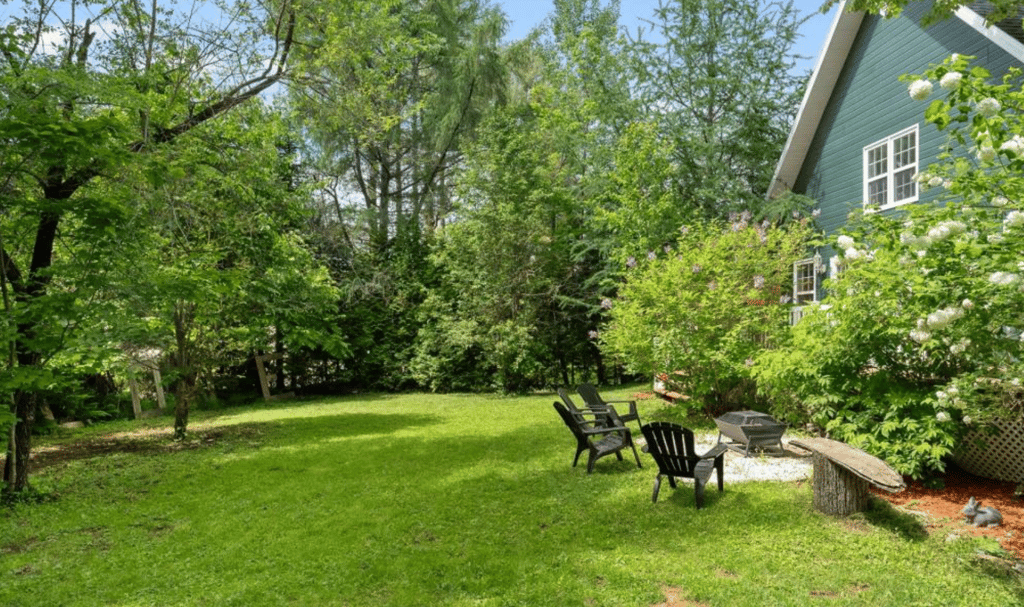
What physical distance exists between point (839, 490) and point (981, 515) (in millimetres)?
1071

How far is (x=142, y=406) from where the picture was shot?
17.8 m

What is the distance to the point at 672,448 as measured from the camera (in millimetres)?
6148

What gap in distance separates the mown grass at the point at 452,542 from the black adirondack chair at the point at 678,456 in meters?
0.24

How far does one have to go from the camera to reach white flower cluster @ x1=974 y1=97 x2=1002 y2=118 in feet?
13.1

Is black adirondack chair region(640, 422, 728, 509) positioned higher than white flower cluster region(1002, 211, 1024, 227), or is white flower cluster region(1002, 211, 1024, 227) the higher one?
white flower cluster region(1002, 211, 1024, 227)

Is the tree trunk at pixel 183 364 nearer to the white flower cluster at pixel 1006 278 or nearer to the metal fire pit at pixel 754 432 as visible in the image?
the metal fire pit at pixel 754 432

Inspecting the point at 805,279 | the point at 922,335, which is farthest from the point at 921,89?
the point at 805,279

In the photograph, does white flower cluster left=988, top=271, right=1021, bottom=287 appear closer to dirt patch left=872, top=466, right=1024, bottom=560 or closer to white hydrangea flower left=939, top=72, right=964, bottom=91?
white hydrangea flower left=939, top=72, right=964, bottom=91

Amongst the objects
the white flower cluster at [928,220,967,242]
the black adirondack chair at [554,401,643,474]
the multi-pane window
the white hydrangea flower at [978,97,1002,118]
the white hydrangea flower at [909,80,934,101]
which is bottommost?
the black adirondack chair at [554,401,643,474]

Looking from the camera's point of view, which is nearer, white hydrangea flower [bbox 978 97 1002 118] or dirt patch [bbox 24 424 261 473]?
white hydrangea flower [bbox 978 97 1002 118]

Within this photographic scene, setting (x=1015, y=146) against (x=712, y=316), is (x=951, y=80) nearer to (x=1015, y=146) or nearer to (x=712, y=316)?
(x=1015, y=146)

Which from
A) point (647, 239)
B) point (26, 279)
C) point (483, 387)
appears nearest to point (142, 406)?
point (483, 387)

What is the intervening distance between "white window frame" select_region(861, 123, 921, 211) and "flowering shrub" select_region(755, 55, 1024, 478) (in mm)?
5112

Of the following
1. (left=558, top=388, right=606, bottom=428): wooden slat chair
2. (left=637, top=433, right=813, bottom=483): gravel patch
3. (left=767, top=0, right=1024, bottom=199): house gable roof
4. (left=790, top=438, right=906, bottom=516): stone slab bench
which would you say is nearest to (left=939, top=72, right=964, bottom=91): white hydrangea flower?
(left=790, top=438, right=906, bottom=516): stone slab bench
